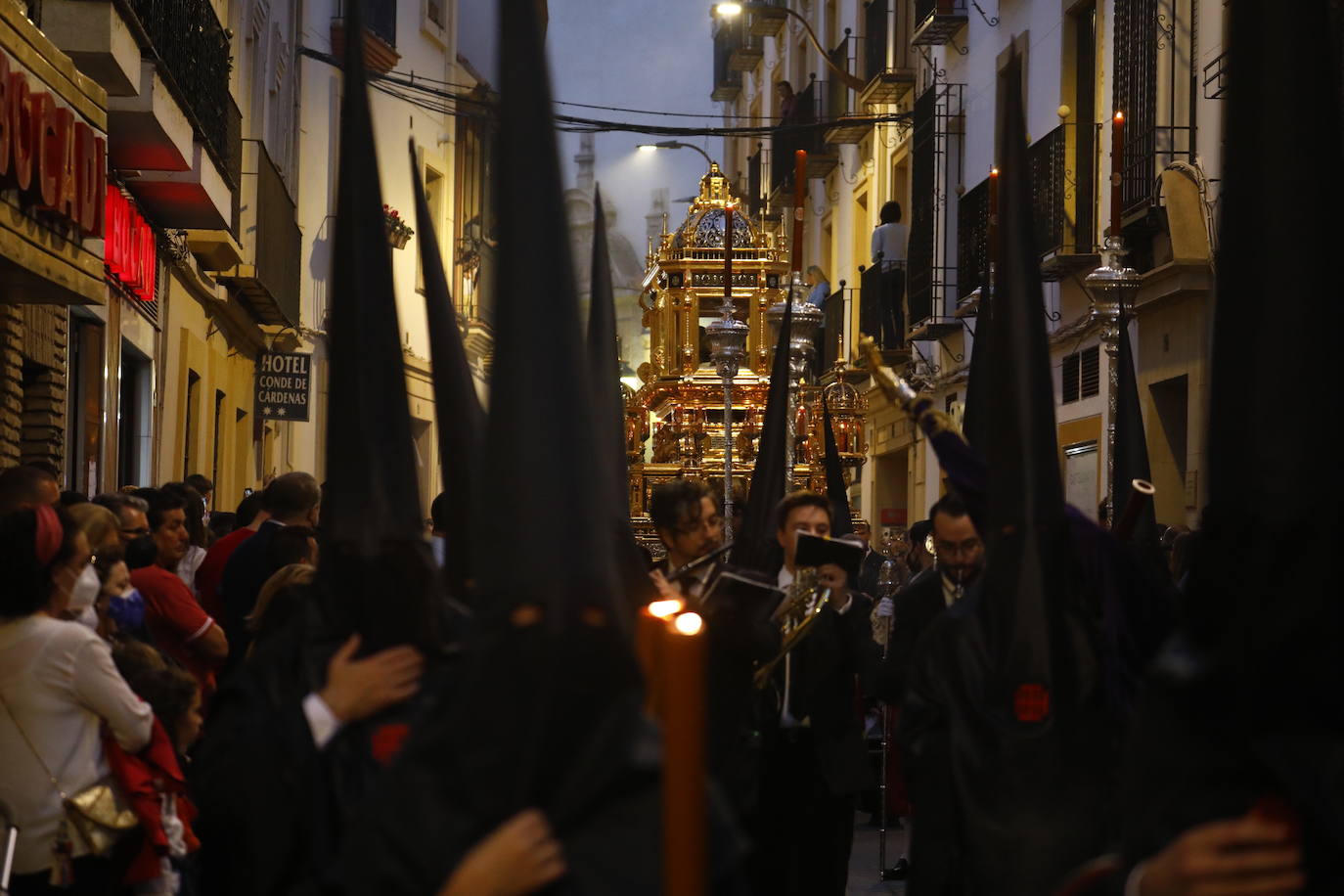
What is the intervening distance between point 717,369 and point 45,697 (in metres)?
9.41

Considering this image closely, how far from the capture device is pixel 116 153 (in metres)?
13.4

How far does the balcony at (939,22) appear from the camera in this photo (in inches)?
857

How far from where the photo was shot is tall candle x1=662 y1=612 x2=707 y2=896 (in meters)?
2.30

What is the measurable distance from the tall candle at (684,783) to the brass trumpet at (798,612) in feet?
12.9

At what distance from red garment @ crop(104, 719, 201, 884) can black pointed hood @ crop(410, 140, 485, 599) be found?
174cm

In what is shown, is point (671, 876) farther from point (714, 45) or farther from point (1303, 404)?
point (714, 45)

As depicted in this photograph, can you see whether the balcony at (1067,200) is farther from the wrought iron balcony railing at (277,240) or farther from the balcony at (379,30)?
the balcony at (379,30)

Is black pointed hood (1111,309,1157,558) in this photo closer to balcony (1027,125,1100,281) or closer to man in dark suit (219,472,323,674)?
man in dark suit (219,472,323,674)

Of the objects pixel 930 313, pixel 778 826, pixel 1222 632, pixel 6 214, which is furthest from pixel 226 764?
pixel 930 313

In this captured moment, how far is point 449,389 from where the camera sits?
160 inches

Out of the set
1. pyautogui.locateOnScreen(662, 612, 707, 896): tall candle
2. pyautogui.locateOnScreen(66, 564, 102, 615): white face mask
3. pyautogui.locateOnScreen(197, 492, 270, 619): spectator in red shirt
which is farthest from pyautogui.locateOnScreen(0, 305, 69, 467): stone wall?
pyautogui.locateOnScreen(662, 612, 707, 896): tall candle

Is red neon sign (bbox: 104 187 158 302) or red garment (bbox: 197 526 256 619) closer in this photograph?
red garment (bbox: 197 526 256 619)

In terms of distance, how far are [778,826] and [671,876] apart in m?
4.43

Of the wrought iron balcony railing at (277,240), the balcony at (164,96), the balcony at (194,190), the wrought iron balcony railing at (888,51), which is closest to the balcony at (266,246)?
the wrought iron balcony railing at (277,240)
